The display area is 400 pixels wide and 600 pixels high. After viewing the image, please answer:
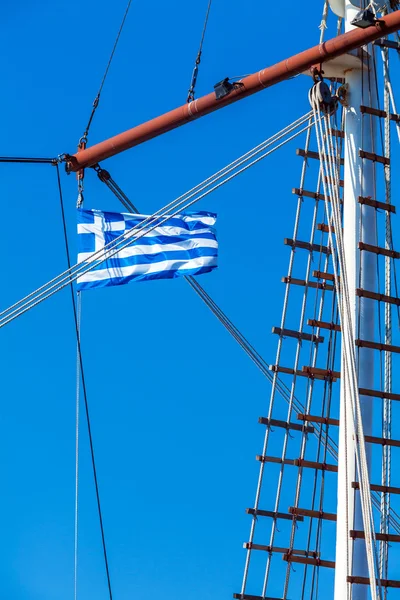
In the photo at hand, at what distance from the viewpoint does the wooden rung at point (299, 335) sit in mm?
22875

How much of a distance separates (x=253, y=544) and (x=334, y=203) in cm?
567

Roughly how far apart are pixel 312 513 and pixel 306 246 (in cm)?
491

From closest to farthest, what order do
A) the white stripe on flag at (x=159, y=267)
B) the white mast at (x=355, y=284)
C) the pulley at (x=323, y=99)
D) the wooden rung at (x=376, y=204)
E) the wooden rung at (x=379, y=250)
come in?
the white mast at (x=355, y=284) < the wooden rung at (x=379, y=250) < the wooden rung at (x=376, y=204) < the pulley at (x=323, y=99) < the white stripe on flag at (x=159, y=267)

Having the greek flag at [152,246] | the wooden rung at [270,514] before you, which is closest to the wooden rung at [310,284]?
the greek flag at [152,246]

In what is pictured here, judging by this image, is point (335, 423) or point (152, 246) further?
point (152, 246)

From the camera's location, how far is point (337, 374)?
74.3 ft

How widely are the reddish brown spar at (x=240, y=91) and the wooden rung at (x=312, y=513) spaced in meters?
7.47

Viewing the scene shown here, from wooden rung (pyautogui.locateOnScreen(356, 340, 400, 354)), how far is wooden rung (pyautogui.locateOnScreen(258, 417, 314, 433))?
6.48 feet

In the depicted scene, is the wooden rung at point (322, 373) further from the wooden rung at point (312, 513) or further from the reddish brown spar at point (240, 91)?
the reddish brown spar at point (240, 91)

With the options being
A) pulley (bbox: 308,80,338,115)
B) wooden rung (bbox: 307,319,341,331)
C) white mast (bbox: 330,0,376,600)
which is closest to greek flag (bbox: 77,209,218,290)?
wooden rung (bbox: 307,319,341,331)

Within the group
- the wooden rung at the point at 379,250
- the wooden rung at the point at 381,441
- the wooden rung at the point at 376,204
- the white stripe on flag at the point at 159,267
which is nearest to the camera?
the wooden rung at the point at 381,441

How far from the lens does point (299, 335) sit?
23.0m

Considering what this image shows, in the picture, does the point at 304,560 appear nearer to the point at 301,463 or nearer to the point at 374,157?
the point at 301,463

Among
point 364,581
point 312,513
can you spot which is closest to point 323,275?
point 312,513
